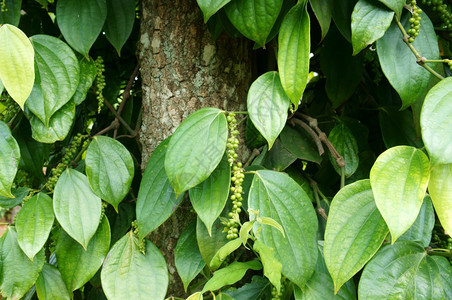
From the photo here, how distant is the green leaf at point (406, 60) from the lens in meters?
0.62

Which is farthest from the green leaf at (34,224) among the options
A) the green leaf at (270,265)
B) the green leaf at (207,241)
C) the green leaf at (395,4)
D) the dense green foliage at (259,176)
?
the green leaf at (395,4)

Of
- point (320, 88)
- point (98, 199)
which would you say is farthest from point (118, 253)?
point (320, 88)

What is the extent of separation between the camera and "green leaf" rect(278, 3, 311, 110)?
1.99ft

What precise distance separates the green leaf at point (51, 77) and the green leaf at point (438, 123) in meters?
0.49

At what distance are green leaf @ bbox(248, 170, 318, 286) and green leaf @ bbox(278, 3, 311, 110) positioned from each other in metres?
0.12

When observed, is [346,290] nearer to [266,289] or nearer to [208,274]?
[266,289]

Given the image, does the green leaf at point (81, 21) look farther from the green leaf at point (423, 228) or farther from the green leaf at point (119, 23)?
the green leaf at point (423, 228)

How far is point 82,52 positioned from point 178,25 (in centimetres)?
16

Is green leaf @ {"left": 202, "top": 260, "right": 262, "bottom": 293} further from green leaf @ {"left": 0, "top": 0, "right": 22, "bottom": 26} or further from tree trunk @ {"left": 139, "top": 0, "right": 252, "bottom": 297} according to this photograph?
green leaf @ {"left": 0, "top": 0, "right": 22, "bottom": 26}

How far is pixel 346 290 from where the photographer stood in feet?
2.01

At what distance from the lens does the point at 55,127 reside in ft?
2.26

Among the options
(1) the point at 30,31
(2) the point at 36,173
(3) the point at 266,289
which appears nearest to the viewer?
(3) the point at 266,289

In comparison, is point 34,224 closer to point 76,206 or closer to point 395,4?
point 76,206

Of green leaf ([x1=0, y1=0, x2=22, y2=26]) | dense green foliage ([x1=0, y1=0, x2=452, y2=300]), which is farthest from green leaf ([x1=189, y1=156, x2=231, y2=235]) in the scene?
green leaf ([x1=0, y1=0, x2=22, y2=26])
